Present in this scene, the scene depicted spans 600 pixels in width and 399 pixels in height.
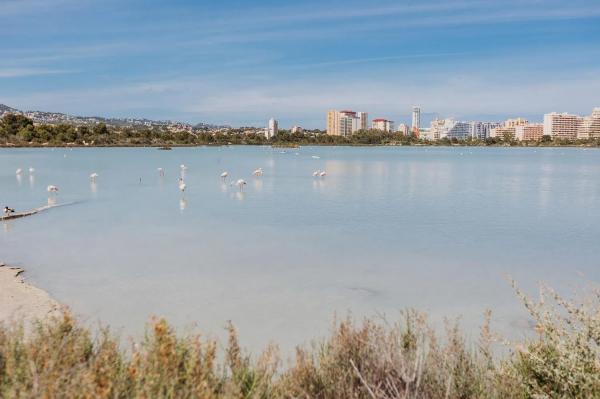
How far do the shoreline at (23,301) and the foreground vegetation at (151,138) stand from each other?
316 ft

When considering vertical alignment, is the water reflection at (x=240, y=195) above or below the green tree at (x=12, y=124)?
below

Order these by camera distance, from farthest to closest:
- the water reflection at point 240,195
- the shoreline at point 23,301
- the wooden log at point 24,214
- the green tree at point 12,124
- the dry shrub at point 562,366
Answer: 1. the green tree at point 12,124
2. the water reflection at point 240,195
3. the wooden log at point 24,214
4. the shoreline at point 23,301
5. the dry shrub at point 562,366

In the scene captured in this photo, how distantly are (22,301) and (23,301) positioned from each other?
0.02m

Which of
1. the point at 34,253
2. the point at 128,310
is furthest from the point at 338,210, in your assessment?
the point at 128,310

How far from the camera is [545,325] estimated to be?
4.29 meters

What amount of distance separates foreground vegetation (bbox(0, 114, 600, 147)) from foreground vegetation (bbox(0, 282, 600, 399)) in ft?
336

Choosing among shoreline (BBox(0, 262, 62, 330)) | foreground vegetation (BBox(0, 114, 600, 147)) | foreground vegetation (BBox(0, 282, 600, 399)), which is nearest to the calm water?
shoreline (BBox(0, 262, 62, 330))

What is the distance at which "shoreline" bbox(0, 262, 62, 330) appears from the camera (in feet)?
23.4

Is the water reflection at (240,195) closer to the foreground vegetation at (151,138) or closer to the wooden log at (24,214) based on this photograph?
the wooden log at (24,214)

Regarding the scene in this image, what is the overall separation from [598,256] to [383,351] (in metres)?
9.35

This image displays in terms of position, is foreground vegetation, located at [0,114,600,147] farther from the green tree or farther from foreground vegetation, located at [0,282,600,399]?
foreground vegetation, located at [0,282,600,399]

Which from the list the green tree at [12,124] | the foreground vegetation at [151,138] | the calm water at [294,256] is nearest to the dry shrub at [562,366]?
the calm water at [294,256]

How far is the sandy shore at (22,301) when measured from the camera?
7.19 metres

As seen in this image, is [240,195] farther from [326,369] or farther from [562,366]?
[562,366]
